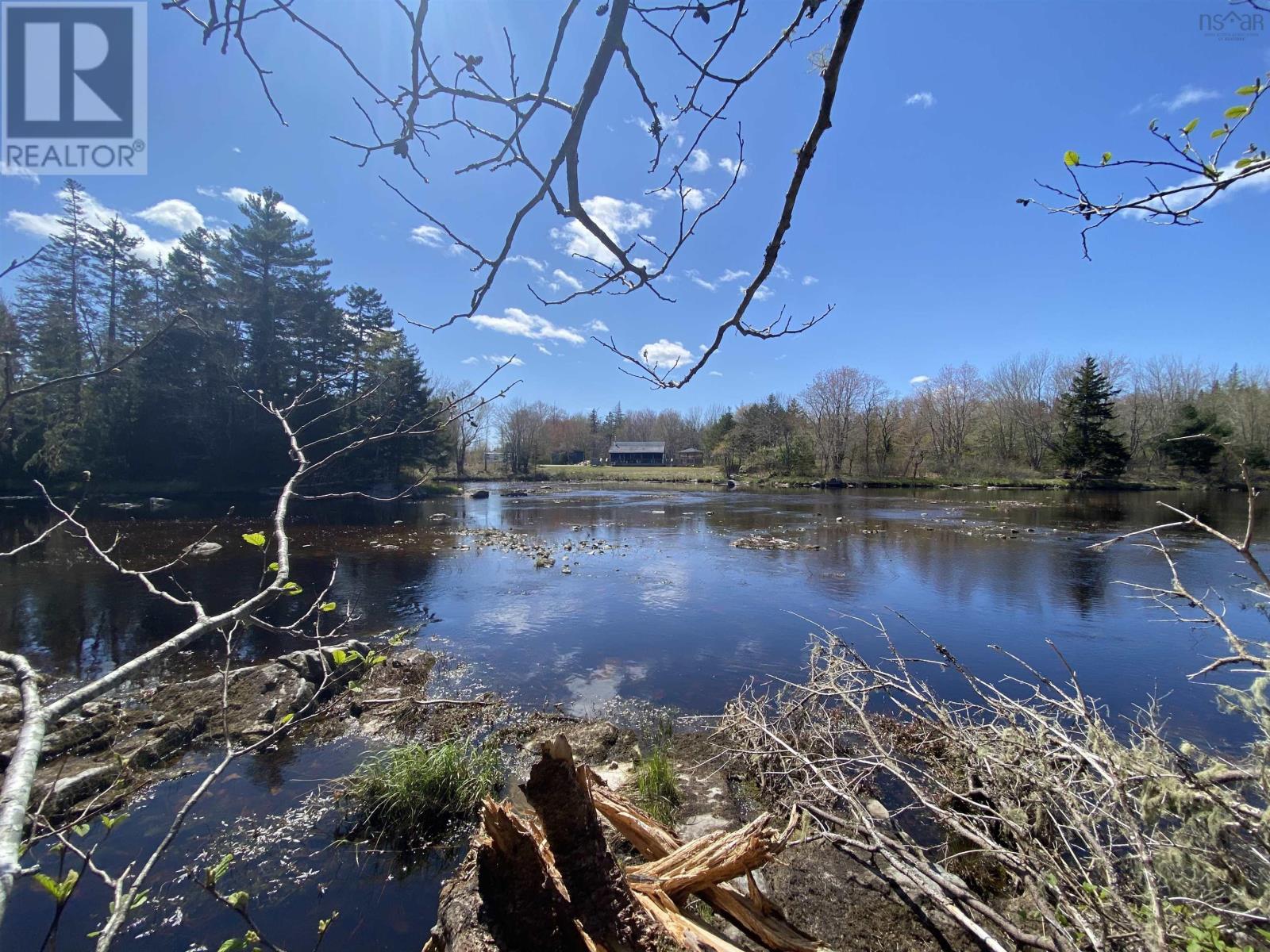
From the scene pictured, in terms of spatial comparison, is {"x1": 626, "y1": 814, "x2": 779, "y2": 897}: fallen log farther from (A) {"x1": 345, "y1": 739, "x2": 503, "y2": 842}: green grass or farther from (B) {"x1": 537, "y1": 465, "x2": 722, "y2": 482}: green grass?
(B) {"x1": 537, "y1": 465, "x2": 722, "y2": 482}: green grass

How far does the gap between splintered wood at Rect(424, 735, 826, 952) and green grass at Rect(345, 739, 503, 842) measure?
2332mm

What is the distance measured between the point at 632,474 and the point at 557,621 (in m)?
54.9

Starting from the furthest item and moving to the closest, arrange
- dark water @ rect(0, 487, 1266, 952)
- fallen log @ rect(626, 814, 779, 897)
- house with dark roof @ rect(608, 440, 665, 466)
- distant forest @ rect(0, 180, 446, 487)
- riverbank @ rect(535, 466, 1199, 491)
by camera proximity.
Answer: house with dark roof @ rect(608, 440, 665, 466) < riverbank @ rect(535, 466, 1199, 491) < distant forest @ rect(0, 180, 446, 487) < dark water @ rect(0, 487, 1266, 952) < fallen log @ rect(626, 814, 779, 897)

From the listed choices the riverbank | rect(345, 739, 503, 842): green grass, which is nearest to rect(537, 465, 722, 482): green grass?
the riverbank

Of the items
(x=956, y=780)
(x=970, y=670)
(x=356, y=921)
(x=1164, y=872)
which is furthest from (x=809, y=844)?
(x=970, y=670)

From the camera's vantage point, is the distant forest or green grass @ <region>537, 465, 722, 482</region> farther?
green grass @ <region>537, 465, 722, 482</region>

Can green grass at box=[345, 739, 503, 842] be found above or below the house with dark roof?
below

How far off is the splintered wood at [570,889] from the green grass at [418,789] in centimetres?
233

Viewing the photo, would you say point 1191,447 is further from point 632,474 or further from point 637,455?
point 637,455

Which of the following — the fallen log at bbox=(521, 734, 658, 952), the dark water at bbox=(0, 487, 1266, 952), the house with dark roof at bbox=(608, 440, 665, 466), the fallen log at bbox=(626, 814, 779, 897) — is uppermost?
the house with dark roof at bbox=(608, 440, 665, 466)

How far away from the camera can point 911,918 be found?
3373mm

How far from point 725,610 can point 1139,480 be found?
1866 inches

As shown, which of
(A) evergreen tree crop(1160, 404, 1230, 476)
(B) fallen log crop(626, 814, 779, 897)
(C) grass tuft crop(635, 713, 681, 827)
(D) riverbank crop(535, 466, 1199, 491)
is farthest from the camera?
(D) riverbank crop(535, 466, 1199, 491)

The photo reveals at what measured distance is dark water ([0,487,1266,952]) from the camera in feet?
13.7
